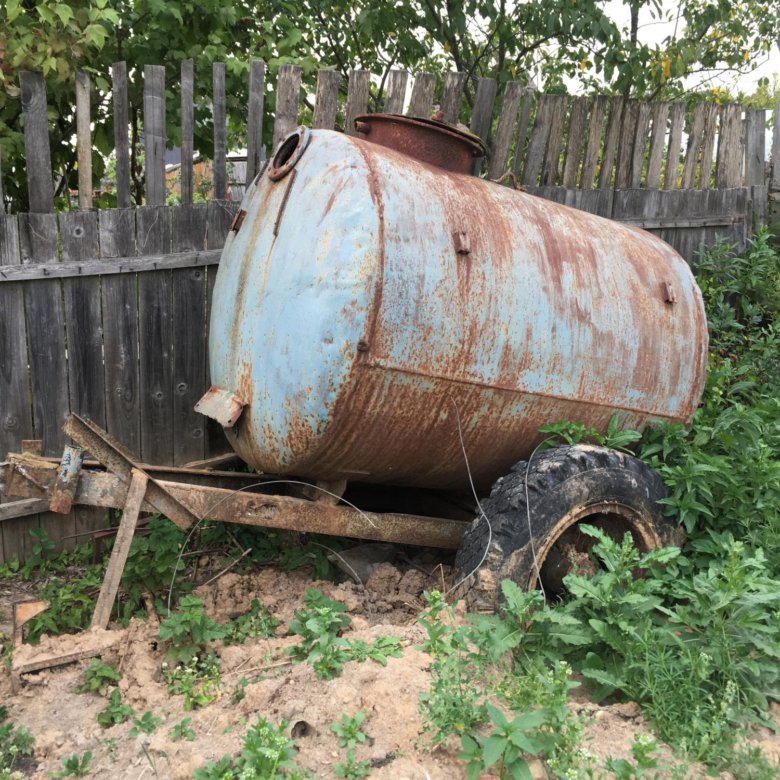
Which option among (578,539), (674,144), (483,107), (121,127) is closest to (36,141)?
(121,127)

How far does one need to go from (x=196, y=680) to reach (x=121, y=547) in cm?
65

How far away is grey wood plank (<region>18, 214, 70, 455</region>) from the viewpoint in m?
3.94

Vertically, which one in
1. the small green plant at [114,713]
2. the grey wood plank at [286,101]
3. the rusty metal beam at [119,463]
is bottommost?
the small green plant at [114,713]

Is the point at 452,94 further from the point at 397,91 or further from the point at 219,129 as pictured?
the point at 219,129

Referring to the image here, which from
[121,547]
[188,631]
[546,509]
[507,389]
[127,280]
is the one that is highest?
[127,280]

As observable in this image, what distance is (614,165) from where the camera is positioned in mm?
5871

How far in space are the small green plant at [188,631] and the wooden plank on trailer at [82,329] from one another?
4.77 feet

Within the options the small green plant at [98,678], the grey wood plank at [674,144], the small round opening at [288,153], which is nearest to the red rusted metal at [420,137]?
the small round opening at [288,153]

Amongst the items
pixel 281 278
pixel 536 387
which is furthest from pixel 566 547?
pixel 281 278

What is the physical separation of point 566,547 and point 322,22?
18.7ft

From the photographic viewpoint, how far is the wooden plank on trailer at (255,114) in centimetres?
440

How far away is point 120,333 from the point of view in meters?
4.25

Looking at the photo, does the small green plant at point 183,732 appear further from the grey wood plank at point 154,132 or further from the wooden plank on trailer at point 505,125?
the wooden plank on trailer at point 505,125

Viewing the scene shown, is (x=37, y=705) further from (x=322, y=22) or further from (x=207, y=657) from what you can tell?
(x=322, y=22)
